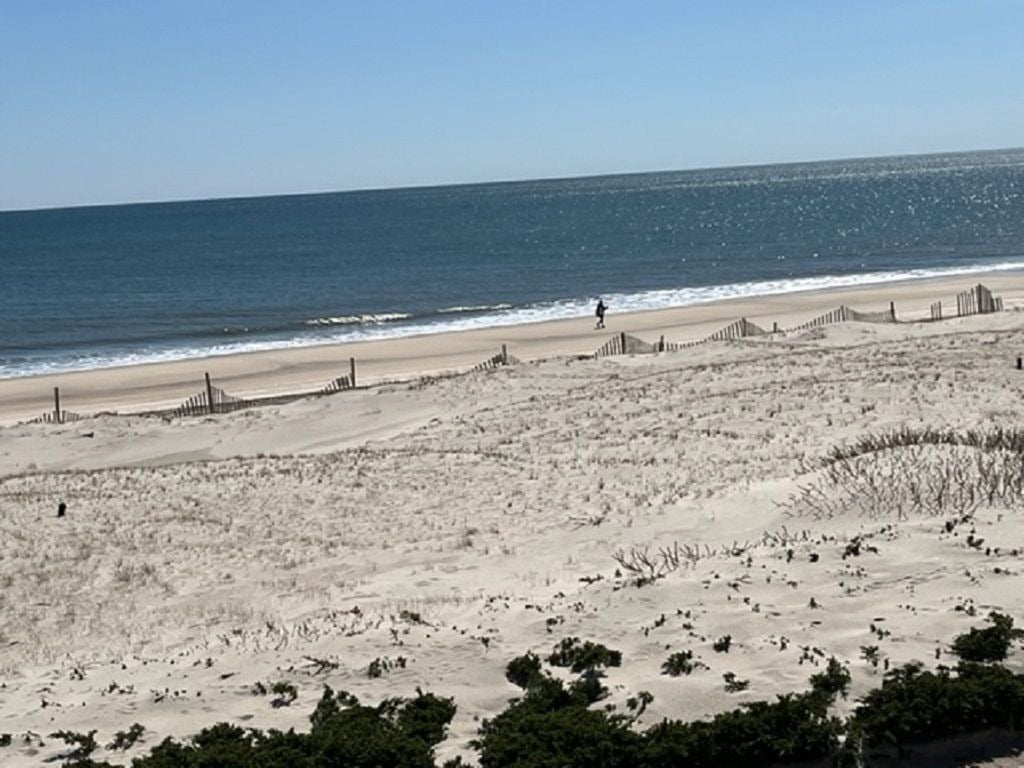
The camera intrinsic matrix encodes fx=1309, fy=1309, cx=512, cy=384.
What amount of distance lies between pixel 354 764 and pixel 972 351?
86.6 feet

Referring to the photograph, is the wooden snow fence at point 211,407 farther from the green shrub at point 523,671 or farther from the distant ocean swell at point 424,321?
the green shrub at point 523,671

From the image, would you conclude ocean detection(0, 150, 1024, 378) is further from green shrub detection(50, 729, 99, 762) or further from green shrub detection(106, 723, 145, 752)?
green shrub detection(106, 723, 145, 752)

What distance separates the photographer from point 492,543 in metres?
16.6

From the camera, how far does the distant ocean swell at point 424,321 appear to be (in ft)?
176

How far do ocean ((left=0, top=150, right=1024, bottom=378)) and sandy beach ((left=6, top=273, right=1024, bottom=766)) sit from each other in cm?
2891

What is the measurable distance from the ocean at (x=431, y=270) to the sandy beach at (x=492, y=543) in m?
28.9

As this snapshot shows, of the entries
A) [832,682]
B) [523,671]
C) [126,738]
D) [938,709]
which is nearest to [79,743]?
[126,738]

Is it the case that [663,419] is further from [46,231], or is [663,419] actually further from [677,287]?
[46,231]

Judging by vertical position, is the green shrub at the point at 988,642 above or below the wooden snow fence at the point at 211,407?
above

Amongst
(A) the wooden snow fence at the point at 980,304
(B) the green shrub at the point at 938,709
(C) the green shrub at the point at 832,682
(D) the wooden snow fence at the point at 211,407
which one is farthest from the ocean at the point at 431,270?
(B) the green shrub at the point at 938,709

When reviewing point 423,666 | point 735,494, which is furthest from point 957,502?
point 423,666

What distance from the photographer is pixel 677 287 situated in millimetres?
75500

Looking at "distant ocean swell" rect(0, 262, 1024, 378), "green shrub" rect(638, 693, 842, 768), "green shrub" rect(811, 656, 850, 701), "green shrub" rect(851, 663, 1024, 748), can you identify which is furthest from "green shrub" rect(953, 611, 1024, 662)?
"distant ocean swell" rect(0, 262, 1024, 378)

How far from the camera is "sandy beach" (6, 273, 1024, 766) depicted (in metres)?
10.3
